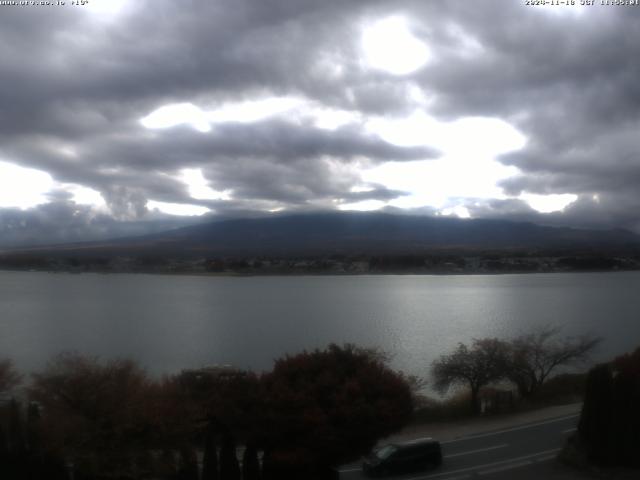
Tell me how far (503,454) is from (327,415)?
3.81m

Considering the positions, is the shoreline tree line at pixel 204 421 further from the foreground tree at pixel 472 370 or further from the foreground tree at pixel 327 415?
the foreground tree at pixel 472 370

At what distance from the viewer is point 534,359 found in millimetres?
21047

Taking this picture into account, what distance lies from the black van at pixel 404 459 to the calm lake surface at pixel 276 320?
11877 mm

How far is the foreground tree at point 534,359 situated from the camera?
19.8 metres

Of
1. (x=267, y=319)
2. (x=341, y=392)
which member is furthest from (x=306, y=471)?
(x=267, y=319)

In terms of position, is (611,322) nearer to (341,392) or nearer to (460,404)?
(460,404)

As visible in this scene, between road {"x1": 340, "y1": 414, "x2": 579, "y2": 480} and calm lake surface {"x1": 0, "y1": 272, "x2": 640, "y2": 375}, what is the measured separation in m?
8.98

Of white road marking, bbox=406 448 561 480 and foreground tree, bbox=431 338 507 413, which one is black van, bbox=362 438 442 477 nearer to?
white road marking, bbox=406 448 561 480

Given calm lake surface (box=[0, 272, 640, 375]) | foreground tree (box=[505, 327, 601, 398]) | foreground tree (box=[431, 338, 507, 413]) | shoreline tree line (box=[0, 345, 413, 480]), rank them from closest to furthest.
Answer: shoreline tree line (box=[0, 345, 413, 480]), foreground tree (box=[431, 338, 507, 413]), foreground tree (box=[505, 327, 601, 398]), calm lake surface (box=[0, 272, 640, 375])

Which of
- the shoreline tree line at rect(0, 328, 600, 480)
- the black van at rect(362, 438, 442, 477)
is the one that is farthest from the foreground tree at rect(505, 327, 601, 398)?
the shoreline tree line at rect(0, 328, 600, 480)

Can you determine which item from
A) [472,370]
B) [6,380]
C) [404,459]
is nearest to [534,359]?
[472,370]

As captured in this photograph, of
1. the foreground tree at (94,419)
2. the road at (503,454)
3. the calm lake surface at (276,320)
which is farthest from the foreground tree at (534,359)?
the foreground tree at (94,419)

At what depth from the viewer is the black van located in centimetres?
1114

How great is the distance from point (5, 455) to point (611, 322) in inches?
1386
